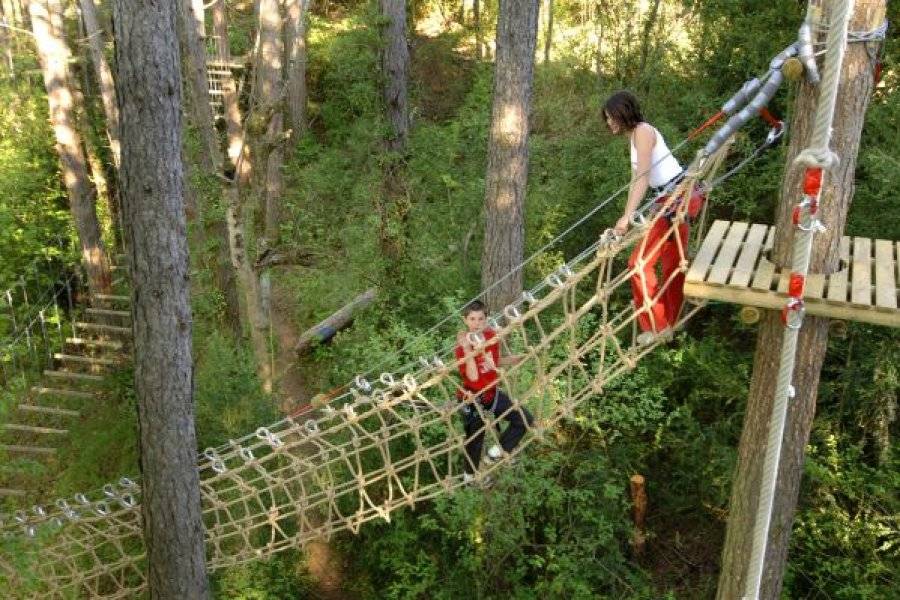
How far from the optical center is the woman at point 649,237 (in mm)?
2598

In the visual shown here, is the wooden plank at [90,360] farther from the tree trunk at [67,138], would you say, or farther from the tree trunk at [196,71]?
the tree trunk at [196,71]

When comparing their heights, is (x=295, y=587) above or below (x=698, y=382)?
below

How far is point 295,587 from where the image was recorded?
4.68 meters

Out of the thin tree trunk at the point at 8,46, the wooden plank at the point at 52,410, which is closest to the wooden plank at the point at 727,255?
the wooden plank at the point at 52,410

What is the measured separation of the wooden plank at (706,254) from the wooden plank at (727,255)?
0.02 metres

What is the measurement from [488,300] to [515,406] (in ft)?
4.23

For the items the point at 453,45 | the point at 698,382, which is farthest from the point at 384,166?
the point at 453,45

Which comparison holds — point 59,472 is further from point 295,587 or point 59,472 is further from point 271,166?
point 271,166

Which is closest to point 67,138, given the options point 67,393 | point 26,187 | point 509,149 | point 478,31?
point 26,187

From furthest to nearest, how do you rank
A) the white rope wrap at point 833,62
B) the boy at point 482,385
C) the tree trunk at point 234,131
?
1. the tree trunk at point 234,131
2. the boy at point 482,385
3. the white rope wrap at point 833,62

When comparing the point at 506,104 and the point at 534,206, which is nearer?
the point at 506,104

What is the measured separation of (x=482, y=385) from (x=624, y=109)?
121 cm

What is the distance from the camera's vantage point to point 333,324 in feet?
21.0

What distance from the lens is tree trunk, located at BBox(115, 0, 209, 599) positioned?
2.37m
